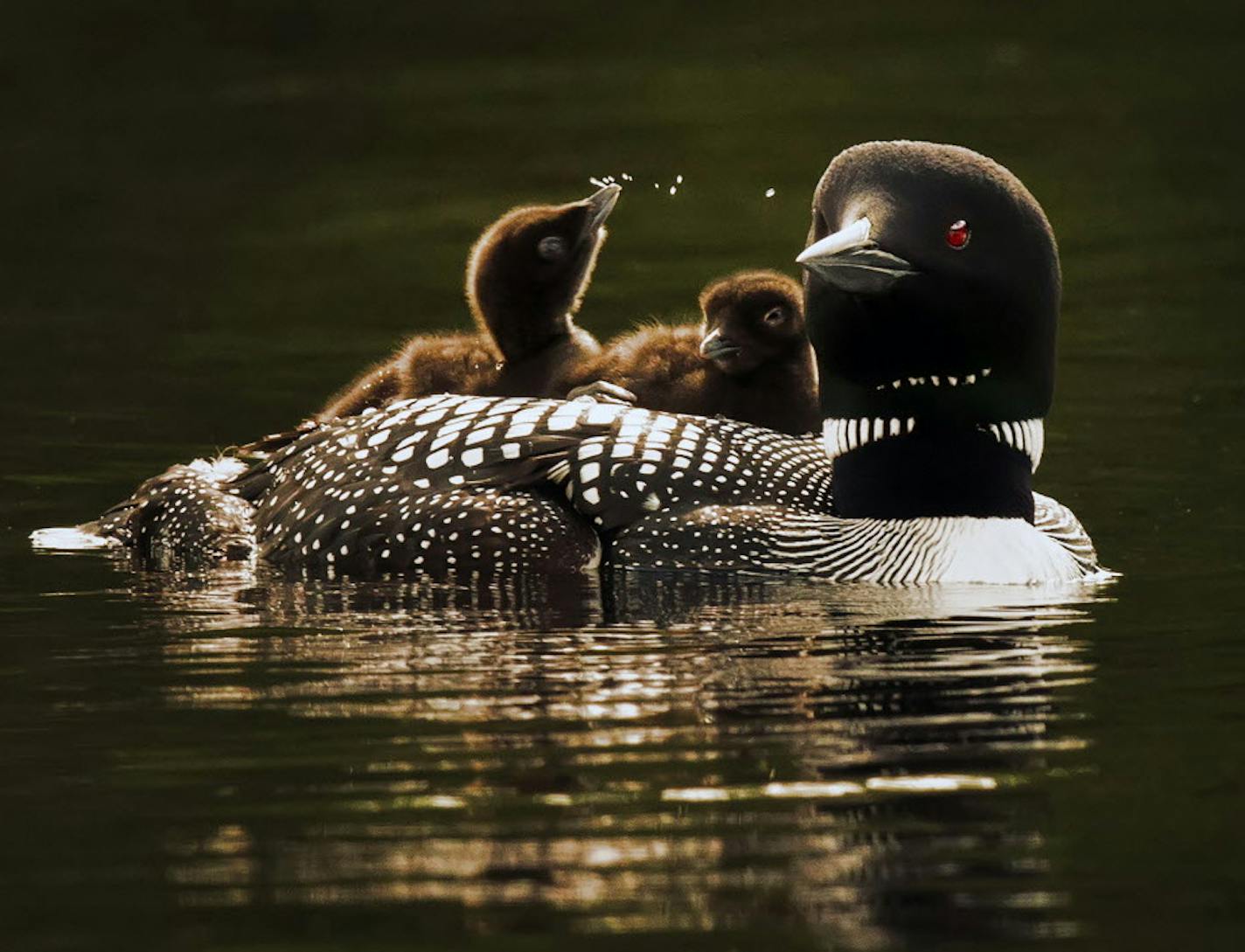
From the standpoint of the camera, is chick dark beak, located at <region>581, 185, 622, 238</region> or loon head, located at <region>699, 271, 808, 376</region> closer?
loon head, located at <region>699, 271, 808, 376</region>

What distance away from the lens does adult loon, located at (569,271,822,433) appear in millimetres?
7785

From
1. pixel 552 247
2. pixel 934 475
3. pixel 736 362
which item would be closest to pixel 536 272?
pixel 552 247

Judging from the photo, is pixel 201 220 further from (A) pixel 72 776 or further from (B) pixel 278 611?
(A) pixel 72 776

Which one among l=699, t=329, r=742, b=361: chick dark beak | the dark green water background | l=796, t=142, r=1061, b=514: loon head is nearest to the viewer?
the dark green water background

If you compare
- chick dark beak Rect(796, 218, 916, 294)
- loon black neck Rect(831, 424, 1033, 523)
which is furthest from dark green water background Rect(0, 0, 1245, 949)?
chick dark beak Rect(796, 218, 916, 294)

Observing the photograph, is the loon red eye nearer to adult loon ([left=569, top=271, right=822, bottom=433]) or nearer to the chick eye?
adult loon ([left=569, top=271, right=822, bottom=433])

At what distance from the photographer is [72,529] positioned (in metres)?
8.30

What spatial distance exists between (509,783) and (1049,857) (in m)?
0.96

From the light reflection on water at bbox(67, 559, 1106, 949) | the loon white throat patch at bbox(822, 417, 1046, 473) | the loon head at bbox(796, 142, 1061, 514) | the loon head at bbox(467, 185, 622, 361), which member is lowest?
the light reflection on water at bbox(67, 559, 1106, 949)

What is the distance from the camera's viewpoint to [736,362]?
7812mm

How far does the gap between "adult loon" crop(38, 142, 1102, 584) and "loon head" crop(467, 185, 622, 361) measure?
116 cm

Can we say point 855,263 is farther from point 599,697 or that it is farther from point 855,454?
point 599,697

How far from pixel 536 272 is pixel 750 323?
0.88 m

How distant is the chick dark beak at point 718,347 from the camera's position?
304 inches
